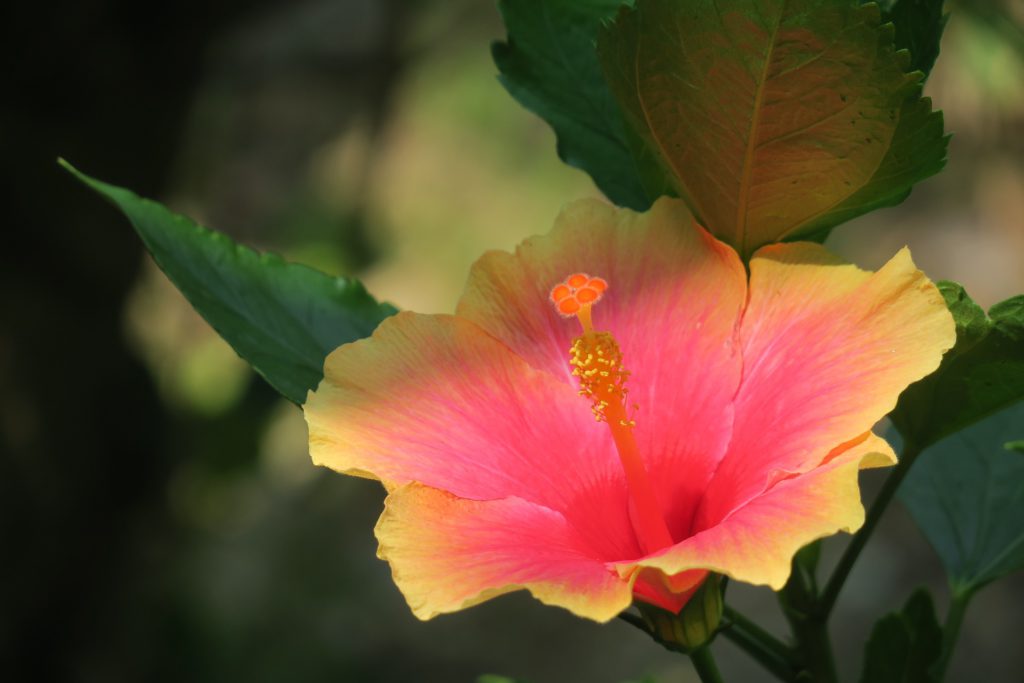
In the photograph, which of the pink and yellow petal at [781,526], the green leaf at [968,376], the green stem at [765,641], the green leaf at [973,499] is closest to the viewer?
the pink and yellow petal at [781,526]

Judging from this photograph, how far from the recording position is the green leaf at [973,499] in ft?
2.81

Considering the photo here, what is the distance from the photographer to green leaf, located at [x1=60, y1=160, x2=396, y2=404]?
771 mm

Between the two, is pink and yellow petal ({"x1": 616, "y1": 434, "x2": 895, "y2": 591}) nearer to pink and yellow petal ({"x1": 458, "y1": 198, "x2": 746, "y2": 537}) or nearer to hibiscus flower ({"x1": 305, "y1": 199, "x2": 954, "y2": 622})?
hibiscus flower ({"x1": 305, "y1": 199, "x2": 954, "y2": 622})

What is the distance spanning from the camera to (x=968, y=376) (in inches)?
26.2

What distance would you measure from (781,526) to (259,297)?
1.41 feet

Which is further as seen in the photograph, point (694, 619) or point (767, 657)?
point (767, 657)

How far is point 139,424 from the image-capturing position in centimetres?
239

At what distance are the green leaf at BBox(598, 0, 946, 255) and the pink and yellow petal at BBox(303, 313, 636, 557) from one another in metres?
0.15

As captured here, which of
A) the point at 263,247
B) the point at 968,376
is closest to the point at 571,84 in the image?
the point at 968,376

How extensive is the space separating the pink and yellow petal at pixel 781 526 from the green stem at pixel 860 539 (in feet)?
0.45

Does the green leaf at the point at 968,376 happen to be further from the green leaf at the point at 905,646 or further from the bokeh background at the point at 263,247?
the bokeh background at the point at 263,247

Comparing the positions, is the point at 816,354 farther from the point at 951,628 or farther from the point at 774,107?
the point at 951,628

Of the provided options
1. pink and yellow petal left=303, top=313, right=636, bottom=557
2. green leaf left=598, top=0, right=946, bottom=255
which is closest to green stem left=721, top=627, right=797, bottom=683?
pink and yellow petal left=303, top=313, right=636, bottom=557

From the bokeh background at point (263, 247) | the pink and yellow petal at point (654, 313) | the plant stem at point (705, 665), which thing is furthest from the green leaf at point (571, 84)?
the bokeh background at point (263, 247)
